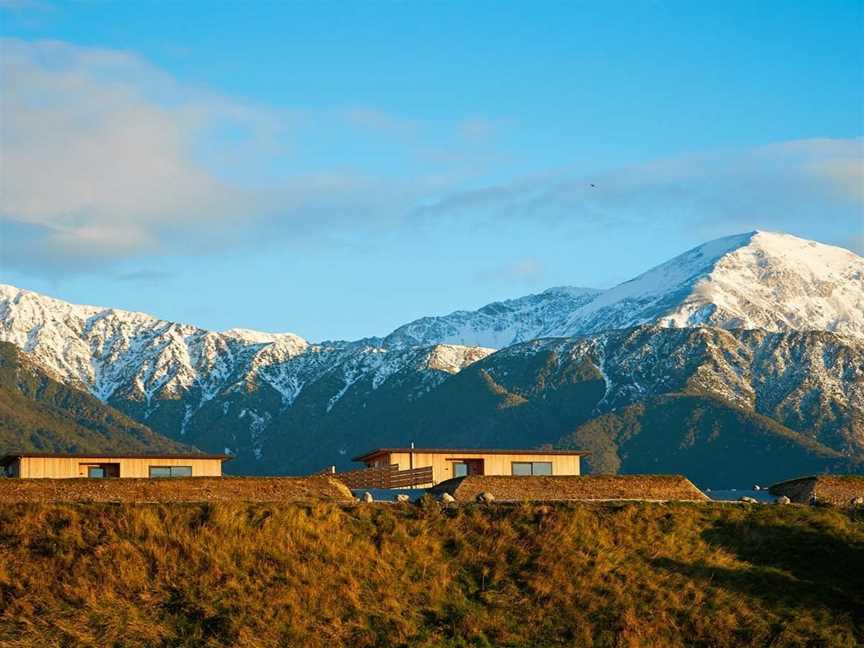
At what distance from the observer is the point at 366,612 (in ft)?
175

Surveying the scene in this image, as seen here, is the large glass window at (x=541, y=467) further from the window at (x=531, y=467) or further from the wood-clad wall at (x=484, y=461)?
the wood-clad wall at (x=484, y=461)

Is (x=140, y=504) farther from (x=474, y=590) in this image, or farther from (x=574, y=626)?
(x=574, y=626)

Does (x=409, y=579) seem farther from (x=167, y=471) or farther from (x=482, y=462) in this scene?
(x=482, y=462)

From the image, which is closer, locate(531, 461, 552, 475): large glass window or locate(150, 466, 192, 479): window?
locate(150, 466, 192, 479): window

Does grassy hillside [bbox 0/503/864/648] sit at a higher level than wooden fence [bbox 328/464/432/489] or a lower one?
lower

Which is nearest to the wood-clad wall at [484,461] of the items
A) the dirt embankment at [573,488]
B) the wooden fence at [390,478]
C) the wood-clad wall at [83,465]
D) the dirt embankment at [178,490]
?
the wooden fence at [390,478]

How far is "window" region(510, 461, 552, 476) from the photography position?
3962 inches

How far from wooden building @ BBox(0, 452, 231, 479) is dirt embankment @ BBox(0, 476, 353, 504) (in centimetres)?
1958

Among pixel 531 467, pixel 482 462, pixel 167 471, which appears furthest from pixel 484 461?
pixel 167 471

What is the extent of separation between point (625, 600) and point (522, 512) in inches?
316

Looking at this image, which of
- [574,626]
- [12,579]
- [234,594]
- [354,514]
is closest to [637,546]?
[574,626]

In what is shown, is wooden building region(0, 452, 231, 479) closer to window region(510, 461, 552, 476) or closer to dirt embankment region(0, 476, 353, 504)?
dirt embankment region(0, 476, 353, 504)

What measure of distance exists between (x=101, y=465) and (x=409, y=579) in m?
44.8

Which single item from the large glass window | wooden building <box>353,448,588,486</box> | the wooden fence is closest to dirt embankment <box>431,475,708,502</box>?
the wooden fence
